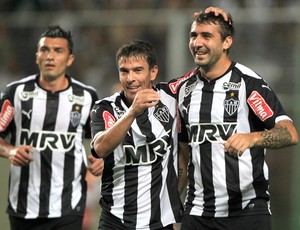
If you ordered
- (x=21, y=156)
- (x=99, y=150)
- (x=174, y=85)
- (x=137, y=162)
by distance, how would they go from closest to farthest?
(x=99, y=150) → (x=137, y=162) → (x=174, y=85) → (x=21, y=156)

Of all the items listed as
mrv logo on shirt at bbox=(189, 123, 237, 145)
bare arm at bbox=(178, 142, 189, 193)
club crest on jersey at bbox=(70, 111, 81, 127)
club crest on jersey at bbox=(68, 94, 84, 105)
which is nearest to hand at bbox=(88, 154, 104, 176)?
club crest on jersey at bbox=(70, 111, 81, 127)

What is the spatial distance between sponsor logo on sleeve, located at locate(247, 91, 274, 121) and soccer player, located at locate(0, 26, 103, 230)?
184cm

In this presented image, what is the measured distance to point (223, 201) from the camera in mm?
6098

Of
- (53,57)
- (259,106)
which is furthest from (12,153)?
(259,106)

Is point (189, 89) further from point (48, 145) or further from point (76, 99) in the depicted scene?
point (48, 145)

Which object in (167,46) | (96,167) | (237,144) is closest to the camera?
(237,144)

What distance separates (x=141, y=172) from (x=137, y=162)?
76 mm

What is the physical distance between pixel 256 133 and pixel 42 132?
2407 mm

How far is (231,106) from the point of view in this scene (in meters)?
6.10

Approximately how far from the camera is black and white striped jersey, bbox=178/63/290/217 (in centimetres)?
607

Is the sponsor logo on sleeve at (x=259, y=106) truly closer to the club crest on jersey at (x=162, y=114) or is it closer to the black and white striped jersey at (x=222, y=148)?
the black and white striped jersey at (x=222, y=148)

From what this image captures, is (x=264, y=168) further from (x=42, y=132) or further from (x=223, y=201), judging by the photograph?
(x=42, y=132)

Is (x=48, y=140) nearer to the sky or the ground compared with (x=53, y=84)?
nearer to the ground

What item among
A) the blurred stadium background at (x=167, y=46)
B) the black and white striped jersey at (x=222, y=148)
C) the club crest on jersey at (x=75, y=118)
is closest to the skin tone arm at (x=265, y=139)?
the black and white striped jersey at (x=222, y=148)
